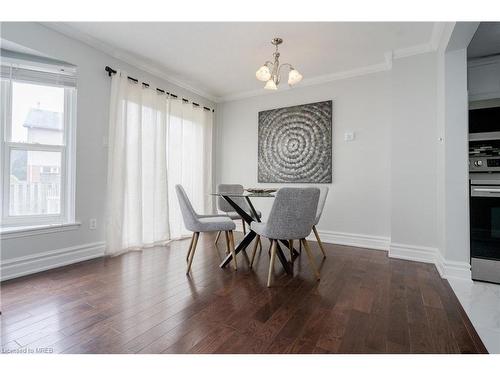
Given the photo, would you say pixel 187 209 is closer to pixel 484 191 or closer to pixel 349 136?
pixel 349 136

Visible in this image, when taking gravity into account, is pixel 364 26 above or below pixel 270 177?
above

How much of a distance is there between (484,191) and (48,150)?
4.44m

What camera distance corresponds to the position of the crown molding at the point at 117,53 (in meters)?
2.42

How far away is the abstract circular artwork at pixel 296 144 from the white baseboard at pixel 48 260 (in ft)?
8.78

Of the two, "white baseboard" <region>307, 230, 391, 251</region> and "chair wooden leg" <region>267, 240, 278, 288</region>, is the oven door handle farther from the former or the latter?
"chair wooden leg" <region>267, 240, 278, 288</region>

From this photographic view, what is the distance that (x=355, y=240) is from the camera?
11.1 ft

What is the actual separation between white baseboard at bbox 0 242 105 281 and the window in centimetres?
36

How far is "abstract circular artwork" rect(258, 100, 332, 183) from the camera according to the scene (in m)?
3.57

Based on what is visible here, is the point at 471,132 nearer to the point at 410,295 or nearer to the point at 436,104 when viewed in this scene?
the point at 436,104

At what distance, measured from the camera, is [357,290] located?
1929 millimetres

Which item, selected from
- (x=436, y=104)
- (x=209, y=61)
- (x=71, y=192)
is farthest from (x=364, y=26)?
(x=71, y=192)

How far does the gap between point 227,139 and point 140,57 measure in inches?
78.4

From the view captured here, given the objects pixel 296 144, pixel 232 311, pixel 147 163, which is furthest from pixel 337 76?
pixel 232 311

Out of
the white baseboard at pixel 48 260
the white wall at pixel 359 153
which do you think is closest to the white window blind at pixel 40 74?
the white baseboard at pixel 48 260
